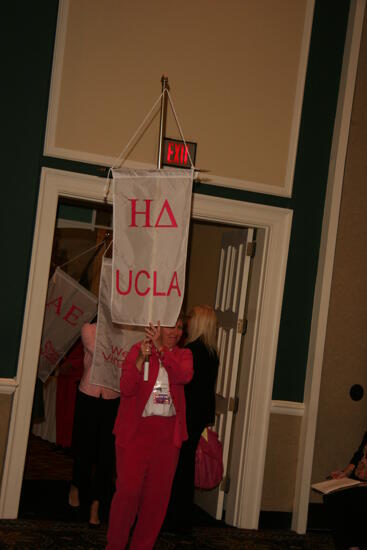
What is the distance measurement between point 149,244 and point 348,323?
220 cm

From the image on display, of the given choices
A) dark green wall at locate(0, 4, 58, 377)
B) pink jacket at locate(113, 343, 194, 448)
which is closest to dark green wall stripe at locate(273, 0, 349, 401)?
pink jacket at locate(113, 343, 194, 448)

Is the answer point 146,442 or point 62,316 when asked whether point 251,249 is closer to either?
point 62,316

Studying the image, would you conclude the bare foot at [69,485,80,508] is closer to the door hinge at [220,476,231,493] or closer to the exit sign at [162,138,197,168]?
the door hinge at [220,476,231,493]

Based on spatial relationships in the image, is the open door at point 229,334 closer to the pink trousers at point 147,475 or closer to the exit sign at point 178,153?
the exit sign at point 178,153

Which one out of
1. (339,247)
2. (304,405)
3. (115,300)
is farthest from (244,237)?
(115,300)

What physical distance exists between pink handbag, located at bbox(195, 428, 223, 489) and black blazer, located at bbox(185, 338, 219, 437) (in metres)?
0.25

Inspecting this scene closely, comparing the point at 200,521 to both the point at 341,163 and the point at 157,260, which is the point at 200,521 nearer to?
the point at 157,260

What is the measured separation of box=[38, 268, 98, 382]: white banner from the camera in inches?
242

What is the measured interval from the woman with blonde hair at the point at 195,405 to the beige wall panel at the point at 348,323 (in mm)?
1010

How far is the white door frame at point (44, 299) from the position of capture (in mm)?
4914

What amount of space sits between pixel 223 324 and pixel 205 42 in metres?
2.23

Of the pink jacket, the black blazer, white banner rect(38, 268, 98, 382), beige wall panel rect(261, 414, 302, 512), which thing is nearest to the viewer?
the pink jacket

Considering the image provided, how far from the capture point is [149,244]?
A: 4273 millimetres

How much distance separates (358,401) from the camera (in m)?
5.81
